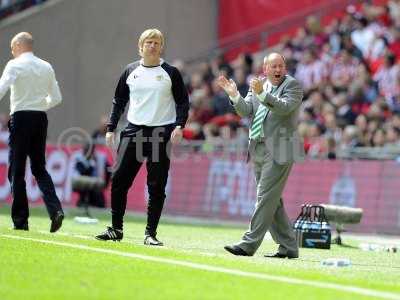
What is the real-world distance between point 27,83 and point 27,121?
470 millimetres

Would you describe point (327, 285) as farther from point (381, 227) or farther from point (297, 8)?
point (297, 8)

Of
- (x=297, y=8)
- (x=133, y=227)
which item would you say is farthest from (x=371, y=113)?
(x=297, y=8)

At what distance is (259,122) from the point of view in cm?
1293

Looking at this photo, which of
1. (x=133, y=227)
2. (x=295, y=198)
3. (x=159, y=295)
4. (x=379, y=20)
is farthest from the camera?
(x=379, y=20)

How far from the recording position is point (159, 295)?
29.1 feet

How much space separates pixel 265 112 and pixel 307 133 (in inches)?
407

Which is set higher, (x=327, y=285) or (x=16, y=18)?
(x=16, y=18)

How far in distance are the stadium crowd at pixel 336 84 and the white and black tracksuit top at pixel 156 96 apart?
28.6 feet

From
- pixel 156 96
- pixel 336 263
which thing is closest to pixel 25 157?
pixel 156 96

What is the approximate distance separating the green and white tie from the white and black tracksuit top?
921mm

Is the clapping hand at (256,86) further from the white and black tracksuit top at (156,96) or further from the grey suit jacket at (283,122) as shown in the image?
the white and black tracksuit top at (156,96)

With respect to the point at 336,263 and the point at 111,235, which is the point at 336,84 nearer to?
the point at 111,235

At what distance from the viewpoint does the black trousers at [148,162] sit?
13.5 m

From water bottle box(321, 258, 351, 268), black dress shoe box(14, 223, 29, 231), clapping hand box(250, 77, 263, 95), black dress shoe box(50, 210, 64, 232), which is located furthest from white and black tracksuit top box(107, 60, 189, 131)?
water bottle box(321, 258, 351, 268)
